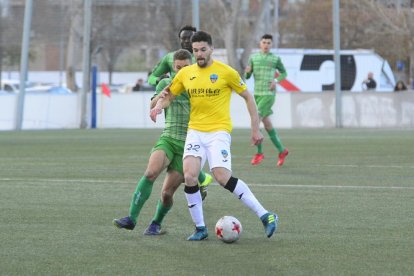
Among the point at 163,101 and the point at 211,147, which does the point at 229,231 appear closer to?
the point at 211,147

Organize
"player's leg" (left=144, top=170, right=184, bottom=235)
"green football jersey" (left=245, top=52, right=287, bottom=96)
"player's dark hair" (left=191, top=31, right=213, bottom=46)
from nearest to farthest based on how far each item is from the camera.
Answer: "player's dark hair" (left=191, top=31, right=213, bottom=46) < "player's leg" (left=144, top=170, right=184, bottom=235) < "green football jersey" (left=245, top=52, right=287, bottom=96)

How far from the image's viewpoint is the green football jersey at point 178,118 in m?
10.6

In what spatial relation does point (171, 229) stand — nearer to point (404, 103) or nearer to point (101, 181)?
point (101, 181)

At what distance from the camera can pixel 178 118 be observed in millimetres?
10758

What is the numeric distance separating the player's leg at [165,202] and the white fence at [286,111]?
26032 millimetres

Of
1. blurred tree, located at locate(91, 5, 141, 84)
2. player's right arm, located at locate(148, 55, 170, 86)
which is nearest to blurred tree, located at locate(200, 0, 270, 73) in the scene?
blurred tree, located at locate(91, 5, 141, 84)

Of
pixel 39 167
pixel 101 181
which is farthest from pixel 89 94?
A: pixel 101 181

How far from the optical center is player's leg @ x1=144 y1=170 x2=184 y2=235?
10250 mm

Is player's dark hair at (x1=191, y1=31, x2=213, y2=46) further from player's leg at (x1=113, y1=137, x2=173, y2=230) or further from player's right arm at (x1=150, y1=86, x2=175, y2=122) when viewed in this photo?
player's leg at (x1=113, y1=137, x2=173, y2=230)

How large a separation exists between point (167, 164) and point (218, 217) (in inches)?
49.5

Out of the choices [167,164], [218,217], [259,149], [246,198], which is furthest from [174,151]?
[259,149]

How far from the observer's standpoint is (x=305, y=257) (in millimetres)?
8734

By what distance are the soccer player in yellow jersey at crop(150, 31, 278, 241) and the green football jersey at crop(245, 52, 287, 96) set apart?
10.0 metres

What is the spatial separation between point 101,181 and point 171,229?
5.12m
